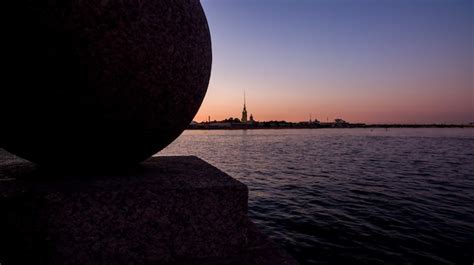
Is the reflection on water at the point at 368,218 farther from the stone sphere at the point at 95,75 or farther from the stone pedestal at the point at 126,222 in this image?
the stone sphere at the point at 95,75

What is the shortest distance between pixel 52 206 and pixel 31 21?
1.03 meters

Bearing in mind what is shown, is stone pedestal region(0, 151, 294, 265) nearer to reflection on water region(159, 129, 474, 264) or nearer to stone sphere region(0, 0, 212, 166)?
stone sphere region(0, 0, 212, 166)

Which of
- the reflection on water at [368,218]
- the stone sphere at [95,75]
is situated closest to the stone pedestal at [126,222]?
the stone sphere at [95,75]

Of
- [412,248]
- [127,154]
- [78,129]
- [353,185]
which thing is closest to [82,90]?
[78,129]

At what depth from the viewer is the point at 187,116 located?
233cm

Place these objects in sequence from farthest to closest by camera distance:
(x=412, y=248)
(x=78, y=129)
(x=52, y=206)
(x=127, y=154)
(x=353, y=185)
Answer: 1. (x=353, y=185)
2. (x=412, y=248)
3. (x=127, y=154)
4. (x=78, y=129)
5. (x=52, y=206)

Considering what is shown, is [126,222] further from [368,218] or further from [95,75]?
[368,218]

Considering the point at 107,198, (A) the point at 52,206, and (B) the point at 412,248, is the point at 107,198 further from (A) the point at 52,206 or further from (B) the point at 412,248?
(B) the point at 412,248

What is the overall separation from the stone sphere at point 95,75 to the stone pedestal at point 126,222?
27 centimetres

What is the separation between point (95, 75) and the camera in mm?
1794

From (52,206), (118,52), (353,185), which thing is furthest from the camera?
(353,185)

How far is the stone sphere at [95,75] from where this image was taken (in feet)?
5.63

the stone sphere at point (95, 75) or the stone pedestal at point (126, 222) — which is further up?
the stone sphere at point (95, 75)

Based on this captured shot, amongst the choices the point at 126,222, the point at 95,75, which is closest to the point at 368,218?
the point at 126,222
